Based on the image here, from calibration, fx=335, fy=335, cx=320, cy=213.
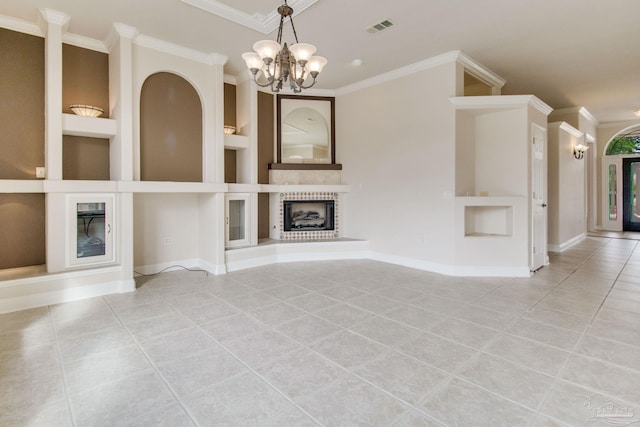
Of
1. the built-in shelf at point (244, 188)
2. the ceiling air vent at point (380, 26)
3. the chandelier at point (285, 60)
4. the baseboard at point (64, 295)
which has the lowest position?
the baseboard at point (64, 295)

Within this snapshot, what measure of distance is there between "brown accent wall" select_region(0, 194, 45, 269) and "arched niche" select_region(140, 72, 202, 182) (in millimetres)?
1206

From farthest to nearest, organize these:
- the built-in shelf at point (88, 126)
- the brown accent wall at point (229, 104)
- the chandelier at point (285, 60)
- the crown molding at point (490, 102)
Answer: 1. the brown accent wall at point (229, 104)
2. the crown molding at point (490, 102)
3. the built-in shelf at point (88, 126)
4. the chandelier at point (285, 60)

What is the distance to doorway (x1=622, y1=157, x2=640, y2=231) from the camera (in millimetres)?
9586

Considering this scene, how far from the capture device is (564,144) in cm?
695

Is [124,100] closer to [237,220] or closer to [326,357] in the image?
[237,220]

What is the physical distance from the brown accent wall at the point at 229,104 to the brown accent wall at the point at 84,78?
1.70 meters

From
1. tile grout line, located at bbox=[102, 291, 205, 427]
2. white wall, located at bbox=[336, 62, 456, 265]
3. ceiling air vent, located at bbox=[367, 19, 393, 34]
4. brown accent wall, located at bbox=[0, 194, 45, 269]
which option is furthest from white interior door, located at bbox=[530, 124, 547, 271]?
brown accent wall, located at bbox=[0, 194, 45, 269]

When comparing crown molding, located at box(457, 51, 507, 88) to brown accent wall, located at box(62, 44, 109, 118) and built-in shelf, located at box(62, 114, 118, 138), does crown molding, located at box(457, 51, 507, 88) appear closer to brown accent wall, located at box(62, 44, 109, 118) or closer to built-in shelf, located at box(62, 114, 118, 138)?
built-in shelf, located at box(62, 114, 118, 138)

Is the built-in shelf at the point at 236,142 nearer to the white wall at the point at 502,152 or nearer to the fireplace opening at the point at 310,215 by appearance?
the fireplace opening at the point at 310,215

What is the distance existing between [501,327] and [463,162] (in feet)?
8.99

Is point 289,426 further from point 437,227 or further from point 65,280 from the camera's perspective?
point 437,227

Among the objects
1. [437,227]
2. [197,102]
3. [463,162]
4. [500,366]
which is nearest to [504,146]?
[463,162]

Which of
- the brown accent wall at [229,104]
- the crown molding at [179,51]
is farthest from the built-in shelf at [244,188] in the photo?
the crown molding at [179,51]

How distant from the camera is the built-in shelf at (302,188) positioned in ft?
19.1
